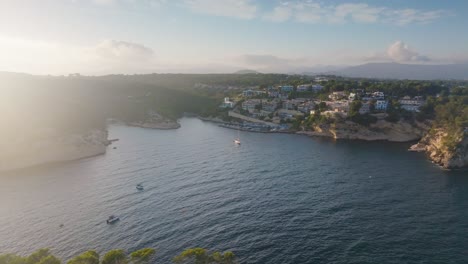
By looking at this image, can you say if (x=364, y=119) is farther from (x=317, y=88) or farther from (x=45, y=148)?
(x=45, y=148)

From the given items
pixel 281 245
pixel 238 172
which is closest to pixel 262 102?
pixel 238 172

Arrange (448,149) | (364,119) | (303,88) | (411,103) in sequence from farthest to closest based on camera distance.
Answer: (303,88)
(411,103)
(364,119)
(448,149)

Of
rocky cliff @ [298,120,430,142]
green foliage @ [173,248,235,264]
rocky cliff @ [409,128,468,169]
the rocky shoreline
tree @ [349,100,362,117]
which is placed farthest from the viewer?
the rocky shoreline

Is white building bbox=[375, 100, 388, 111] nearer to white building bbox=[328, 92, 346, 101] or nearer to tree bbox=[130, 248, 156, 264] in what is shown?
white building bbox=[328, 92, 346, 101]

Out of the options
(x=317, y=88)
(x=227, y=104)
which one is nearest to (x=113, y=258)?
(x=227, y=104)

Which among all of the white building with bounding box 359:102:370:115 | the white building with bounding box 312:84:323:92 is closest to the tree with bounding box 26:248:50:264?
the white building with bounding box 359:102:370:115

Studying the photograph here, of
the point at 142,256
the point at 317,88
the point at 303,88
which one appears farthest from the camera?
the point at 303,88

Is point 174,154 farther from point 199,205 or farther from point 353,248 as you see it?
point 353,248
